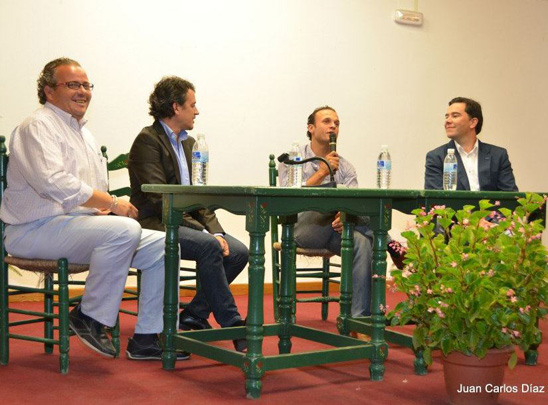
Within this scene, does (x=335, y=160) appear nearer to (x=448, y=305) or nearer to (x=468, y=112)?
(x=468, y=112)

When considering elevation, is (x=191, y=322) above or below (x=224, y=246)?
below

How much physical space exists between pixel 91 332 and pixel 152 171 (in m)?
0.79

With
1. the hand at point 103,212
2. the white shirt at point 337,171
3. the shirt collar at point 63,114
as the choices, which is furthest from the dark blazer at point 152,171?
the white shirt at point 337,171

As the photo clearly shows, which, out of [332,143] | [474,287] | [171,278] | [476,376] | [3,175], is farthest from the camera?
[332,143]

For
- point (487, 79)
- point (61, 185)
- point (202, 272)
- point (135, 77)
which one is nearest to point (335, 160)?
point (202, 272)

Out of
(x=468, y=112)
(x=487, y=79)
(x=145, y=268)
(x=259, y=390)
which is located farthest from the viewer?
(x=487, y=79)

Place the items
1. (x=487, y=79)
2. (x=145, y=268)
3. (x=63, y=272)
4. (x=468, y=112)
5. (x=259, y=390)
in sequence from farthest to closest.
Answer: (x=487, y=79)
(x=468, y=112)
(x=145, y=268)
(x=63, y=272)
(x=259, y=390)

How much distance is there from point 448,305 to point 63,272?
1.42 metres

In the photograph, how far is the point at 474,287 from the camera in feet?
7.58

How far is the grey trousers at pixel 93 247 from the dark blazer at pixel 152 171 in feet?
1.35

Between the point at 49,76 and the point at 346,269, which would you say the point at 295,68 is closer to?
the point at 346,269

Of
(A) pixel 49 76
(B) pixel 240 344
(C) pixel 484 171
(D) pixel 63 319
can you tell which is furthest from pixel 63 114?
(C) pixel 484 171

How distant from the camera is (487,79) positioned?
6.40 meters

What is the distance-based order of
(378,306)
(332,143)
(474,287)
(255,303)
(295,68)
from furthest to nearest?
(295,68)
(332,143)
(378,306)
(255,303)
(474,287)
